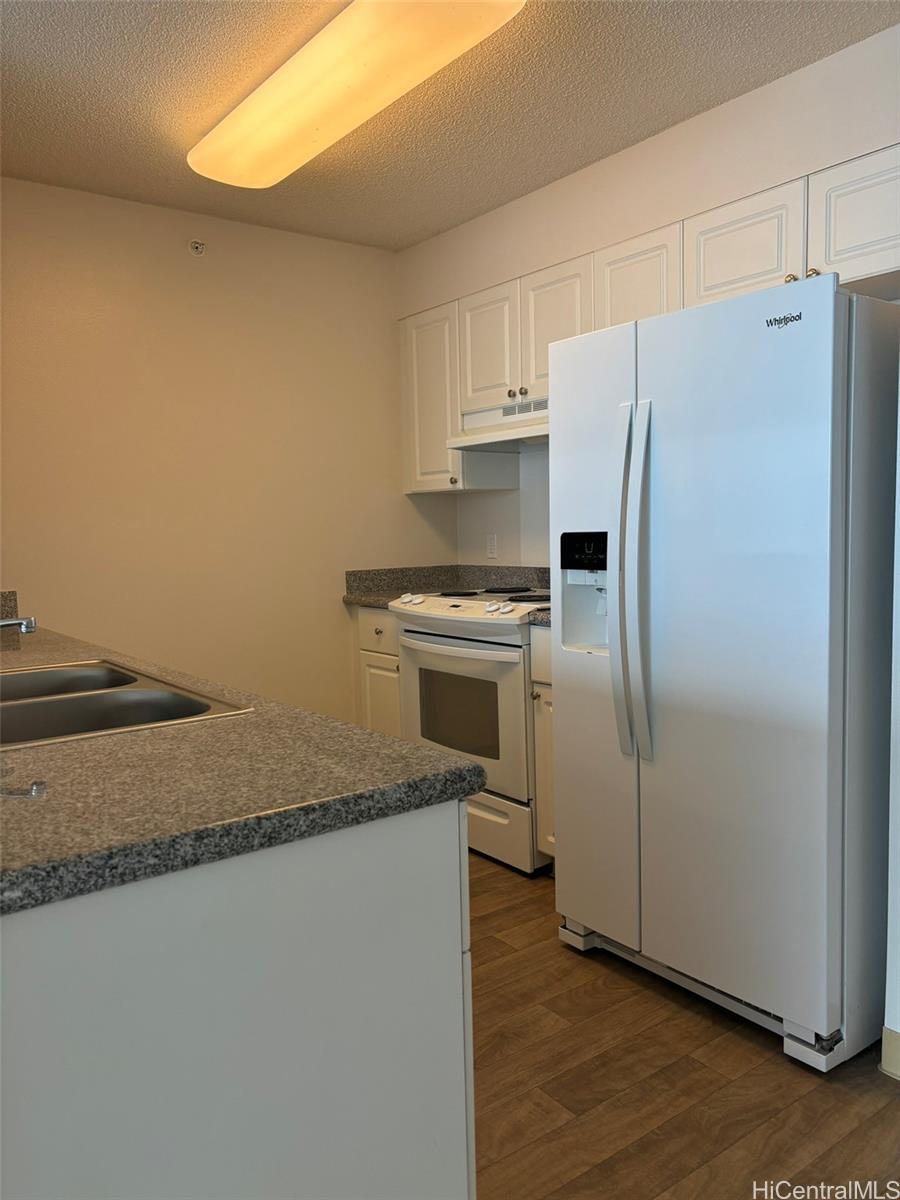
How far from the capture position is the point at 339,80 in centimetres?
219

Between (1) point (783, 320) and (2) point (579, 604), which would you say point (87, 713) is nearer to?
(2) point (579, 604)

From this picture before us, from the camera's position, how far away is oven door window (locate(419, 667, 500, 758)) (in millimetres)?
3172

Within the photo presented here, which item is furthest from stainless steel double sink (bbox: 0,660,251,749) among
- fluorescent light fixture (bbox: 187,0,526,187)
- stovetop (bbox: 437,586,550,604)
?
stovetop (bbox: 437,586,550,604)

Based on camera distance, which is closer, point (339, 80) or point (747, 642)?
point (747, 642)

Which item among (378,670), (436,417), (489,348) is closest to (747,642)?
(489,348)

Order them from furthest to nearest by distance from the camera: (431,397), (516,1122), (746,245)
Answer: (431,397) < (746,245) < (516,1122)

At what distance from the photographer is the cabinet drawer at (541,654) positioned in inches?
115

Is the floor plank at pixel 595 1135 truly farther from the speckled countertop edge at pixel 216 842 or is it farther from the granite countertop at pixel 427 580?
the granite countertop at pixel 427 580

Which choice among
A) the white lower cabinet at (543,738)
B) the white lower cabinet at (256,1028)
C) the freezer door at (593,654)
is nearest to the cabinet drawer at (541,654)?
the white lower cabinet at (543,738)

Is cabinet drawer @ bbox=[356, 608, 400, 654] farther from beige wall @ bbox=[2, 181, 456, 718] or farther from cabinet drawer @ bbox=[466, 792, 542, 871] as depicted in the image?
cabinet drawer @ bbox=[466, 792, 542, 871]

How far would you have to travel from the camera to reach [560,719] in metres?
2.51

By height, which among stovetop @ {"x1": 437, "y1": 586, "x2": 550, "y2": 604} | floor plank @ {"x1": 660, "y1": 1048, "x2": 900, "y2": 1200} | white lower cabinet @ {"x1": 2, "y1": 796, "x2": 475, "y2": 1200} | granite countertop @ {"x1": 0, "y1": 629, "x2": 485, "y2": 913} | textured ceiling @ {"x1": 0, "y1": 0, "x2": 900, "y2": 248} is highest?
textured ceiling @ {"x1": 0, "y1": 0, "x2": 900, "y2": 248}

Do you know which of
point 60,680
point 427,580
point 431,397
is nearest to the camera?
point 60,680

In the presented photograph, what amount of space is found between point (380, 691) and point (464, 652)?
73 cm
